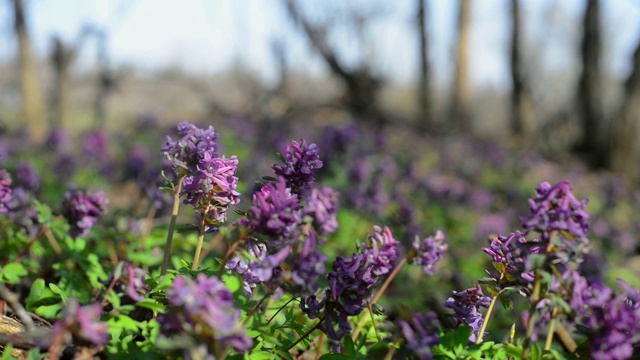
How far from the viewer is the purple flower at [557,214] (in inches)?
67.9

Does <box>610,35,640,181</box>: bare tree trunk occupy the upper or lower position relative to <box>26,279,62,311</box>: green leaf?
upper

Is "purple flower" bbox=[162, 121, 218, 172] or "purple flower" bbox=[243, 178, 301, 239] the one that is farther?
"purple flower" bbox=[162, 121, 218, 172]

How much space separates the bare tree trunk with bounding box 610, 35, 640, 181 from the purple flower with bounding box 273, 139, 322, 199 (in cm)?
1460

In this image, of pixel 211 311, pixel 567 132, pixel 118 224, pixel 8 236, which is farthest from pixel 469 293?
pixel 567 132

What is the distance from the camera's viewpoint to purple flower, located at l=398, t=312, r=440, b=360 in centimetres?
165

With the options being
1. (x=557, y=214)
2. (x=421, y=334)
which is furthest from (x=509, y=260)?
(x=421, y=334)

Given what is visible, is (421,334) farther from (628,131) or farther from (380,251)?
(628,131)

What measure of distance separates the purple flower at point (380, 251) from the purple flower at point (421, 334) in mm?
295

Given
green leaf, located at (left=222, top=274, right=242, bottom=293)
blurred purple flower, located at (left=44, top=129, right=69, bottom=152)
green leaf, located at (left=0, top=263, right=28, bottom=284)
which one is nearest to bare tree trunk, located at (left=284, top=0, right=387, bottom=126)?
blurred purple flower, located at (left=44, top=129, right=69, bottom=152)

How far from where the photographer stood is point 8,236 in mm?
3250

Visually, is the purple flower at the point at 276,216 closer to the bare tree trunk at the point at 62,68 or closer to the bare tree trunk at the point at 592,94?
the bare tree trunk at the point at 62,68

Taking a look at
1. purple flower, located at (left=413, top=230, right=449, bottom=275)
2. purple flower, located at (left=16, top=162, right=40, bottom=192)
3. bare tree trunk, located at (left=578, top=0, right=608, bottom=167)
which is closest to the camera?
purple flower, located at (left=413, top=230, right=449, bottom=275)

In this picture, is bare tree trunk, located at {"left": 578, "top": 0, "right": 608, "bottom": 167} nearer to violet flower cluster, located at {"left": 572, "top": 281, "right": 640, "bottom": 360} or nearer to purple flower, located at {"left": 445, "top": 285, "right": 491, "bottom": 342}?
purple flower, located at {"left": 445, "top": 285, "right": 491, "bottom": 342}

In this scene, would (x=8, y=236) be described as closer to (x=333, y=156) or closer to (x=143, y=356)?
(x=143, y=356)
